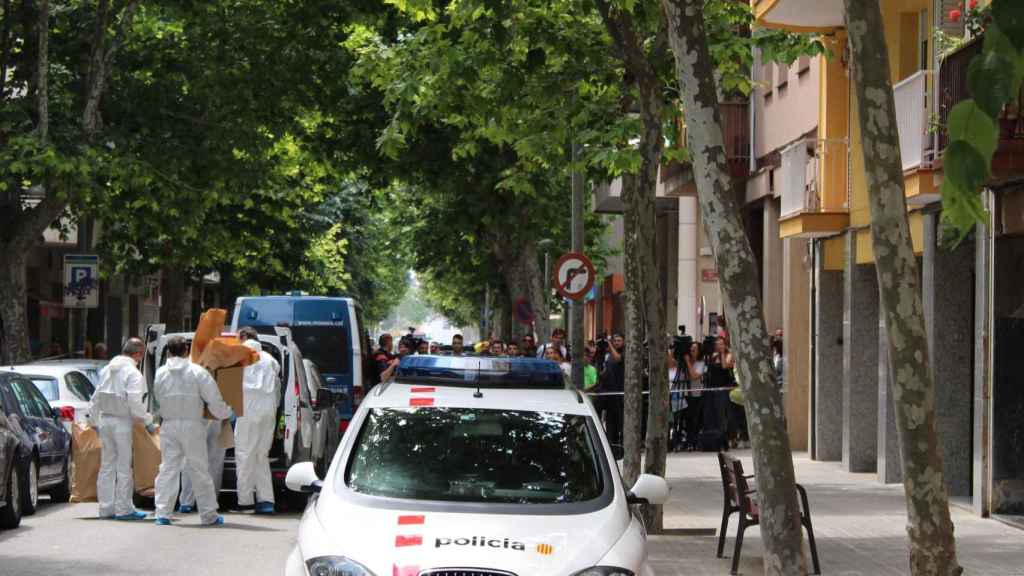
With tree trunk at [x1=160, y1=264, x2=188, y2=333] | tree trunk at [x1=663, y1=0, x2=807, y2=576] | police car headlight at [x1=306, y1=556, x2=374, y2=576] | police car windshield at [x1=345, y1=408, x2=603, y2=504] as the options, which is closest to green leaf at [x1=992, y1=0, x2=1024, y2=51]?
police car headlight at [x1=306, y1=556, x2=374, y2=576]

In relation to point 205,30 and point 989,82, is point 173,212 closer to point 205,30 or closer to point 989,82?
point 205,30

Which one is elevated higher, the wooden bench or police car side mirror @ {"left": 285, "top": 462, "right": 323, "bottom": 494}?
police car side mirror @ {"left": 285, "top": 462, "right": 323, "bottom": 494}

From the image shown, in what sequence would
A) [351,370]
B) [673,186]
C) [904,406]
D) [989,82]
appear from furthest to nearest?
[673,186], [351,370], [904,406], [989,82]

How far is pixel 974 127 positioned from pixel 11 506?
45.4 ft

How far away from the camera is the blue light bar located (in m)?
8.98

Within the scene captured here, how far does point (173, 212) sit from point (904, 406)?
21825 mm

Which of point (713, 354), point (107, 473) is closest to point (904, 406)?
point (107, 473)

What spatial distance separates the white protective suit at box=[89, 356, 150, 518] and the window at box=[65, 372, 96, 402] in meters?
4.07

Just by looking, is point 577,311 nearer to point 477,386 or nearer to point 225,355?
point 225,355

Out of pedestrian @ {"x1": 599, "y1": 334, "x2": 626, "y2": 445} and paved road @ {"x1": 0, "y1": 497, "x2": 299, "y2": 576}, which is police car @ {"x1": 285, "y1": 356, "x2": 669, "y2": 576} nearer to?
paved road @ {"x1": 0, "y1": 497, "x2": 299, "y2": 576}

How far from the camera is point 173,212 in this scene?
27844 mm

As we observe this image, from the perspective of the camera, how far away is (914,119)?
62.3 feet

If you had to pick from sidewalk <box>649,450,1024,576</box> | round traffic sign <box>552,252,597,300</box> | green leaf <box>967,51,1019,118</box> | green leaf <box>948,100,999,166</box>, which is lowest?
sidewalk <box>649,450,1024,576</box>

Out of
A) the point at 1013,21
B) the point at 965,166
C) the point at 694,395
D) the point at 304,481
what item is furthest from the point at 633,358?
the point at 694,395
